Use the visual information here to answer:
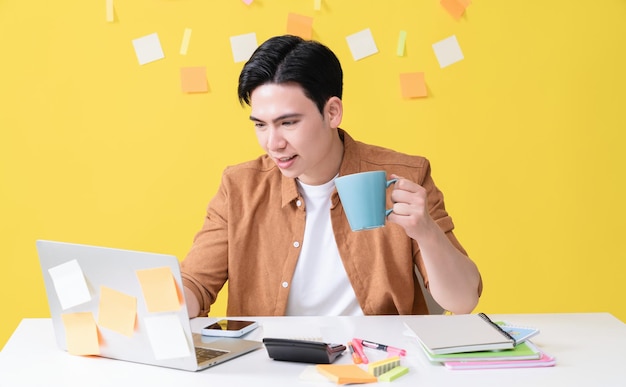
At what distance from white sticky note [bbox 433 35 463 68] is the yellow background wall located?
0.02m

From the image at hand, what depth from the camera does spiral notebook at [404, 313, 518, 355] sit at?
1243 mm

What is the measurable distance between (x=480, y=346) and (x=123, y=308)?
1.87ft

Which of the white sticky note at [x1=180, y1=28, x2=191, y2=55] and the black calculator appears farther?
the white sticky note at [x1=180, y1=28, x2=191, y2=55]

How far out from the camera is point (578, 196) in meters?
2.90

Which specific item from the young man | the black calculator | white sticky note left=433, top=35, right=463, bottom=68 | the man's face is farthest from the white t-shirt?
white sticky note left=433, top=35, right=463, bottom=68

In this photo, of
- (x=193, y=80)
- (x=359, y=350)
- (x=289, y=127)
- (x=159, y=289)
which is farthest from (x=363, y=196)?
(x=193, y=80)

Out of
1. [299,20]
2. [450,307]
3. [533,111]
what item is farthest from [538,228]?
[450,307]

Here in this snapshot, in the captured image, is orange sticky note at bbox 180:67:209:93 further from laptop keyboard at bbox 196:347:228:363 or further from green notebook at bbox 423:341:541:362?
green notebook at bbox 423:341:541:362

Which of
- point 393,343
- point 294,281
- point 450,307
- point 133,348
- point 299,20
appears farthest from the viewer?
point 299,20

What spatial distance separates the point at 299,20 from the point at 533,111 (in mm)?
920

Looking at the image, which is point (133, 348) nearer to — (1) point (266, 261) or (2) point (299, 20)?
(1) point (266, 261)

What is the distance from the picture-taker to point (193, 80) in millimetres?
2885

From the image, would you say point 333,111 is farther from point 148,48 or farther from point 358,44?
point 148,48

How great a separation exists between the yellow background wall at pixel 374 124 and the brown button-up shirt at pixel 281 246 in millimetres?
1009
